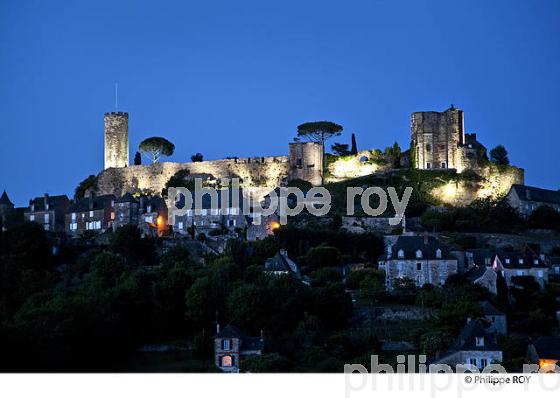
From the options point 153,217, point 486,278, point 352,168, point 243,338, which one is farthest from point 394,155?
point 243,338

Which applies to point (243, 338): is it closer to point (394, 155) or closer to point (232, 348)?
point (232, 348)

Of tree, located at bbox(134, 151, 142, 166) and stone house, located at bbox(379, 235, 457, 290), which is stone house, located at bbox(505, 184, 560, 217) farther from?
tree, located at bbox(134, 151, 142, 166)

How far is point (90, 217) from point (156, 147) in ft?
30.4

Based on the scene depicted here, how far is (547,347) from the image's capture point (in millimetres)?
27672

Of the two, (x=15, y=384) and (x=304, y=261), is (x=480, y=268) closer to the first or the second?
(x=304, y=261)

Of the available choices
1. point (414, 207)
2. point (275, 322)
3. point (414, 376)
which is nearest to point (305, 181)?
point (414, 207)

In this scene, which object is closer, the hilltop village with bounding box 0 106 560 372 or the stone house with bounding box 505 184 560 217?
the hilltop village with bounding box 0 106 560 372

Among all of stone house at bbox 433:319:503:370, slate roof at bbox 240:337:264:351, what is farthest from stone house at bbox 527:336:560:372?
slate roof at bbox 240:337:264:351

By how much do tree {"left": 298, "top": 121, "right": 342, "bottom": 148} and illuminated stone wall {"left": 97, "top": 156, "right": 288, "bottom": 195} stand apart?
7.36 feet

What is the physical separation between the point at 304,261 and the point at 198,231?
21.1 ft

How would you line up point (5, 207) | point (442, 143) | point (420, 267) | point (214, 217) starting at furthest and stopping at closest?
1. point (442, 143)
2. point (5, 207)
3. point (214, 217)
4. point (420, 267)

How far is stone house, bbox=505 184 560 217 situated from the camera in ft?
146

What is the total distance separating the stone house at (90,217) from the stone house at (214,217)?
293cm

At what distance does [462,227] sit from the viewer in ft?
137
